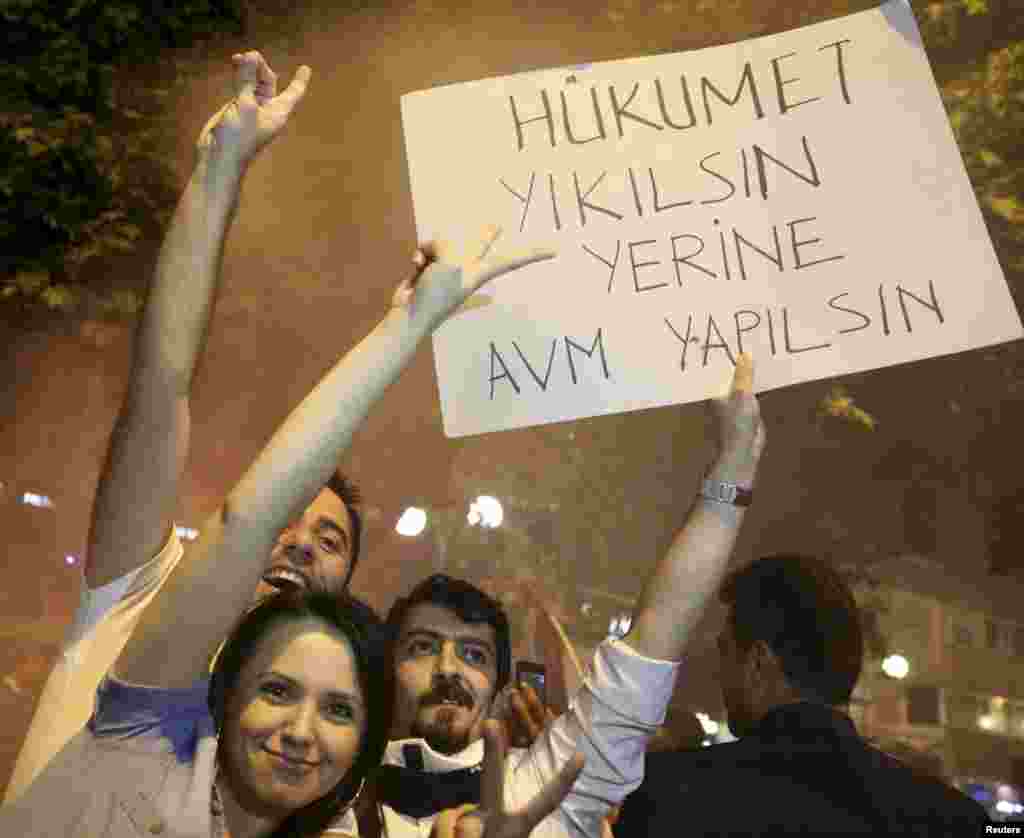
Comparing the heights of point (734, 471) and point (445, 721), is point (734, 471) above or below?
above

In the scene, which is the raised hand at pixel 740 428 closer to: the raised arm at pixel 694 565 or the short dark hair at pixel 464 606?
the raised arm at pixel 694 565

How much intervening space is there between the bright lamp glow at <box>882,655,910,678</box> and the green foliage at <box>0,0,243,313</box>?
3221 millimetres

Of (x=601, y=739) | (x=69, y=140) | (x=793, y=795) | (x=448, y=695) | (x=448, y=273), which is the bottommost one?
(x=793, y=795)

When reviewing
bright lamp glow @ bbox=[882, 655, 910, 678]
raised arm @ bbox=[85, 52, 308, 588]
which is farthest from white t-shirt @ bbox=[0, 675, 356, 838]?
bright lamp glow @ bbox=[882, 655, 910, 678]

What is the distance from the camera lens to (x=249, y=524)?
1.01 metres

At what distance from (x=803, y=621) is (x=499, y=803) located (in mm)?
960

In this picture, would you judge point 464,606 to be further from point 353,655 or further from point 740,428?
point 740,428

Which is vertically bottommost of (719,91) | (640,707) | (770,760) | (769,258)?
(770,760)

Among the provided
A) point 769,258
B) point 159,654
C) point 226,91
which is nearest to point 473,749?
point 159,654

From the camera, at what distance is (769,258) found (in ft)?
5.57

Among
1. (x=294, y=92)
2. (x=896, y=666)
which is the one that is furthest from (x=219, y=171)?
(x=896, y=666)

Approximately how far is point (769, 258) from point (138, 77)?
9.99 feet

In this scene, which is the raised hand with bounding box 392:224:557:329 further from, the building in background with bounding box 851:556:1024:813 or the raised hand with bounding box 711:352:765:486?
the building in background with bounding box 851:556:1024:813

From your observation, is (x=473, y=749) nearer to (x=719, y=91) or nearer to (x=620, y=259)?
(x=620, y=259)
